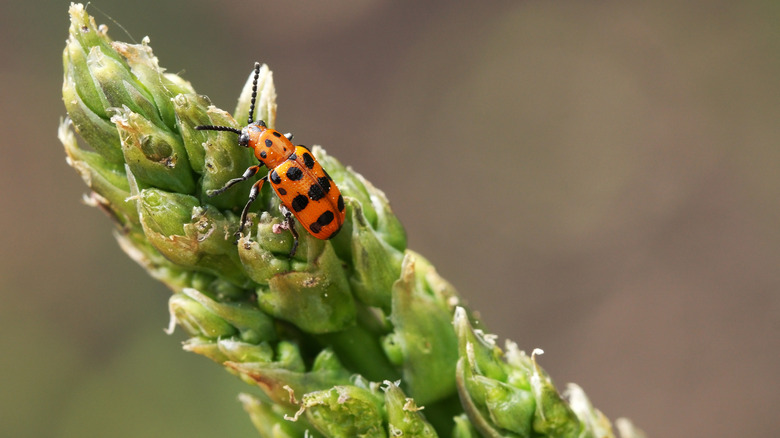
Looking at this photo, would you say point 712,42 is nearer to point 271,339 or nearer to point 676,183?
point 676,183

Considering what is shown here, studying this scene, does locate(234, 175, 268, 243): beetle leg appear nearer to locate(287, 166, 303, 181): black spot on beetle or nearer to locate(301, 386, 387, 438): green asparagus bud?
locate(287, 166, 303, 181): black spot on beetle

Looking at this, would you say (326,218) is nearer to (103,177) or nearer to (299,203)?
(299,203)

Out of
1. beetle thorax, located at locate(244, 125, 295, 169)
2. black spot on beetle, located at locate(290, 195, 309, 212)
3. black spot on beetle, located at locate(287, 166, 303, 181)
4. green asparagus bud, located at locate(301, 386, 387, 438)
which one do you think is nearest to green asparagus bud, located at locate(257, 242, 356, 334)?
black spot on beetle, located at locate(290, 195, 309, 212)

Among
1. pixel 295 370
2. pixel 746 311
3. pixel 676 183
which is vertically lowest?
pixel 295 370

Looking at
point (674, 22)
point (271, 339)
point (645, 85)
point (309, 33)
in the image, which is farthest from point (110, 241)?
point (674, 22)

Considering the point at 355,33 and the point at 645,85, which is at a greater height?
the point at 645,85

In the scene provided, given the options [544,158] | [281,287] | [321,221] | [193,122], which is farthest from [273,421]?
[544,158]
